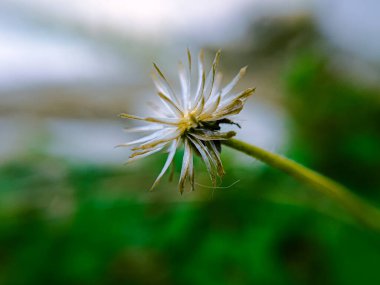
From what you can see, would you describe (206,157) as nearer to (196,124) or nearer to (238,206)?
(196,124)

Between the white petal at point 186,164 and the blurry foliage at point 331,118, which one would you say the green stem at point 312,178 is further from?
the blurry foliage at point 331,118

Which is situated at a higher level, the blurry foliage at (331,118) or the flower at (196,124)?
the blurry foliage at (331,118)

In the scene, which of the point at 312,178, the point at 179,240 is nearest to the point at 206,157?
the point at 312,178

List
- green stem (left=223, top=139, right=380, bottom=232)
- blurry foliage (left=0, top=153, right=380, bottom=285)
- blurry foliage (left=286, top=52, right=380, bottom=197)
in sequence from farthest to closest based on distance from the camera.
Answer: blurry foliage (left=286, top=52, right=380, bottom=197)
blurry foliage (left=0, top=153, right=380, bottom=285)
green stem (left=223, top=139, right=380, bottom=232)

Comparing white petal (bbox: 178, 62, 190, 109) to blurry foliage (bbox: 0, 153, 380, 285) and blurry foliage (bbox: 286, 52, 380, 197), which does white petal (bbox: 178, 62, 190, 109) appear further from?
blurry foliage (bbox: 286, 52, 380, 197)

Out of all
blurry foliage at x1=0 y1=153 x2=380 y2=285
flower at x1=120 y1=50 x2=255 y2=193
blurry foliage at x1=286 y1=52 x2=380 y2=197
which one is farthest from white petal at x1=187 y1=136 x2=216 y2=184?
blurry foliage at x1=286 y1=52 x2=380 y2=197

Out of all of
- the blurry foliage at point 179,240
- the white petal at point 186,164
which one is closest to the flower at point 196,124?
the white petal at point 186,164
